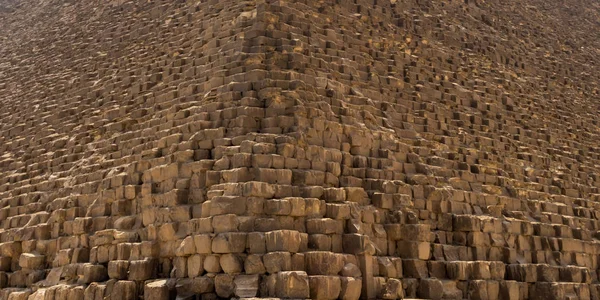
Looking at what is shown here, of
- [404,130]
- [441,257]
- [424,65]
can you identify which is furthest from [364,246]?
[424,65]

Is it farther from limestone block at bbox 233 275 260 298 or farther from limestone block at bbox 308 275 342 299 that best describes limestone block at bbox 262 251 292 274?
limestone block at bbox 308 275 342 299

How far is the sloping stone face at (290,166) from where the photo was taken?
23.6 ft

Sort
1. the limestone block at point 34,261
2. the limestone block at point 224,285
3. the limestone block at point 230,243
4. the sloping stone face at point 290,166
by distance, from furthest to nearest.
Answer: the limestone block at point 34,261
the sloping stone face at point 290,166
the limestone block at point 230,243
the limestone block at point 224,285

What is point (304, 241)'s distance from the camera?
704 centimetres

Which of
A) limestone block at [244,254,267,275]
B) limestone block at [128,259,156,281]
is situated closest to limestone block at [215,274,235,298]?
limestone block at [244,254,267,275]

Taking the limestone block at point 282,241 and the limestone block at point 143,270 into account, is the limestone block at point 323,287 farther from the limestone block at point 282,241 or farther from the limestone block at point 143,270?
the limestone block at point 143,270

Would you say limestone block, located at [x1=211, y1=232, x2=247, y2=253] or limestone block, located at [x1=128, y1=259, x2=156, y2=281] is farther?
limestone block, located at [x1=128, y1=259, x2=156, y2=281]

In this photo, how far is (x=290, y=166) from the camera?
767cm

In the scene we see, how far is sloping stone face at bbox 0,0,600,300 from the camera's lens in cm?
721

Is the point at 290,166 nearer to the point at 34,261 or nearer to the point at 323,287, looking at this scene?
the point at 323,287

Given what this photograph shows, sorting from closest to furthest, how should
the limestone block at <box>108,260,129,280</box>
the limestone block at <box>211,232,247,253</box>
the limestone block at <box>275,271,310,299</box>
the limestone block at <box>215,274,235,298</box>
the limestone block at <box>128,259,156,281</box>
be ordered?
the limestone block at <box>275,271,310,299</box> < the limestone block at <box>215,274,235,298</box> < the limestone block at <box>211,232,247,253</box> < the limestone block at <box>128,259,156,281</box> < the limestone block at <box>108,260,129,280</box>

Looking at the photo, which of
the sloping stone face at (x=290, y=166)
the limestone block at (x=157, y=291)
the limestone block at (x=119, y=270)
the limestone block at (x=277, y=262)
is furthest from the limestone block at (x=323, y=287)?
the limestone block at (x=119, y=270)

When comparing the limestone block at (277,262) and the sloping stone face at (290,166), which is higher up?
the sloping stone face at (290,166)

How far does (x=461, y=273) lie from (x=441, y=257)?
29cm
